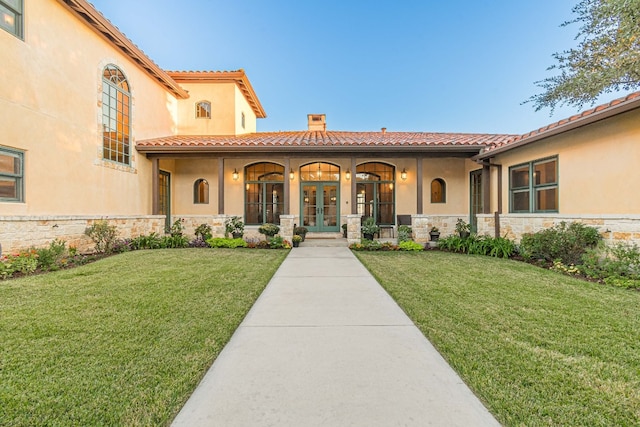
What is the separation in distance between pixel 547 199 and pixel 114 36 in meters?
12.9

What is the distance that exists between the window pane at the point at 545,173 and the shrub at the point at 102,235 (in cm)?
1188

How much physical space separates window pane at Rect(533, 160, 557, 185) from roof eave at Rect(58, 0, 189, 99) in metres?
12.4

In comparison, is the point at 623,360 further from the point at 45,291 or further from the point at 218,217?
the point at 218,217

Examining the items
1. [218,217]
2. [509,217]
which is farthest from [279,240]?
[509,217]

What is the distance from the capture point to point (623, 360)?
2.44 metres

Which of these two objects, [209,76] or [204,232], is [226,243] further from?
[209,76]

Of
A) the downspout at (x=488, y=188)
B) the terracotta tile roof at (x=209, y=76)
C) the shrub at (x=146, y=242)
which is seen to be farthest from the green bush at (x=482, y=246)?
the terracotta tile roof at (x=209, y=76)

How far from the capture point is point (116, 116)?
9.15m

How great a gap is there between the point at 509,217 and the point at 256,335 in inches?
335

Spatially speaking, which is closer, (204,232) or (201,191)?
(204,232)

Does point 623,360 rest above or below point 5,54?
below

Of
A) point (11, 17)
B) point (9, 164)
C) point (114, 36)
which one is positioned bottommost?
point (9, 164)

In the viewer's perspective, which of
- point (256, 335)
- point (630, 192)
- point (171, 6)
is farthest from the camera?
point (171, 6)

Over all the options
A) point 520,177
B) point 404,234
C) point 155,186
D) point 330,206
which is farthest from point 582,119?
point 155,186
